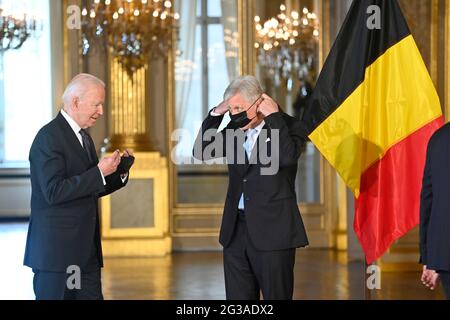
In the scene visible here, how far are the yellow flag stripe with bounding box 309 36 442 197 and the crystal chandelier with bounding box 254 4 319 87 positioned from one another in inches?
220

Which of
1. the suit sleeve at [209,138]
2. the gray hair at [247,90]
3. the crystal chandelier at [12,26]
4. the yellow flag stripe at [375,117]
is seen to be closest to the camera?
the gray hair at [247,90]

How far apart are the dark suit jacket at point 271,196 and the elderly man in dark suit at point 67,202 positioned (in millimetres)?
728

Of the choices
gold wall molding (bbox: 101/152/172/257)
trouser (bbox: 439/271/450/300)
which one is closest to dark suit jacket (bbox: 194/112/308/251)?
trouser (bbox: 439/271/450/300)

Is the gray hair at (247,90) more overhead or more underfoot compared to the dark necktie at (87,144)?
more overhead

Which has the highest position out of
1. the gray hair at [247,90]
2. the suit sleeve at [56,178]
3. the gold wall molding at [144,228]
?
the gray hair at [247,90]

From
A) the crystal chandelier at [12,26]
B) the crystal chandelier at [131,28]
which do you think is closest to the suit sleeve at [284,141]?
the crystal chandelier at [131,28]

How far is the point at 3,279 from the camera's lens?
8250mm

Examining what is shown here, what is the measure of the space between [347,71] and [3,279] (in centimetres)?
443

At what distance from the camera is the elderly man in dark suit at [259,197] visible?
14.6 feet

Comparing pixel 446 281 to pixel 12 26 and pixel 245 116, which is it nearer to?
pixel 245 116

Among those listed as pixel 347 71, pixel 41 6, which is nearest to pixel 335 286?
pixel 347 71

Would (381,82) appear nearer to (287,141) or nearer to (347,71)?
(347,71)

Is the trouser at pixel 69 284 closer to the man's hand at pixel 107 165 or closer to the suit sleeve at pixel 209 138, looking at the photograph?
the man's hand at pixel 107 165
